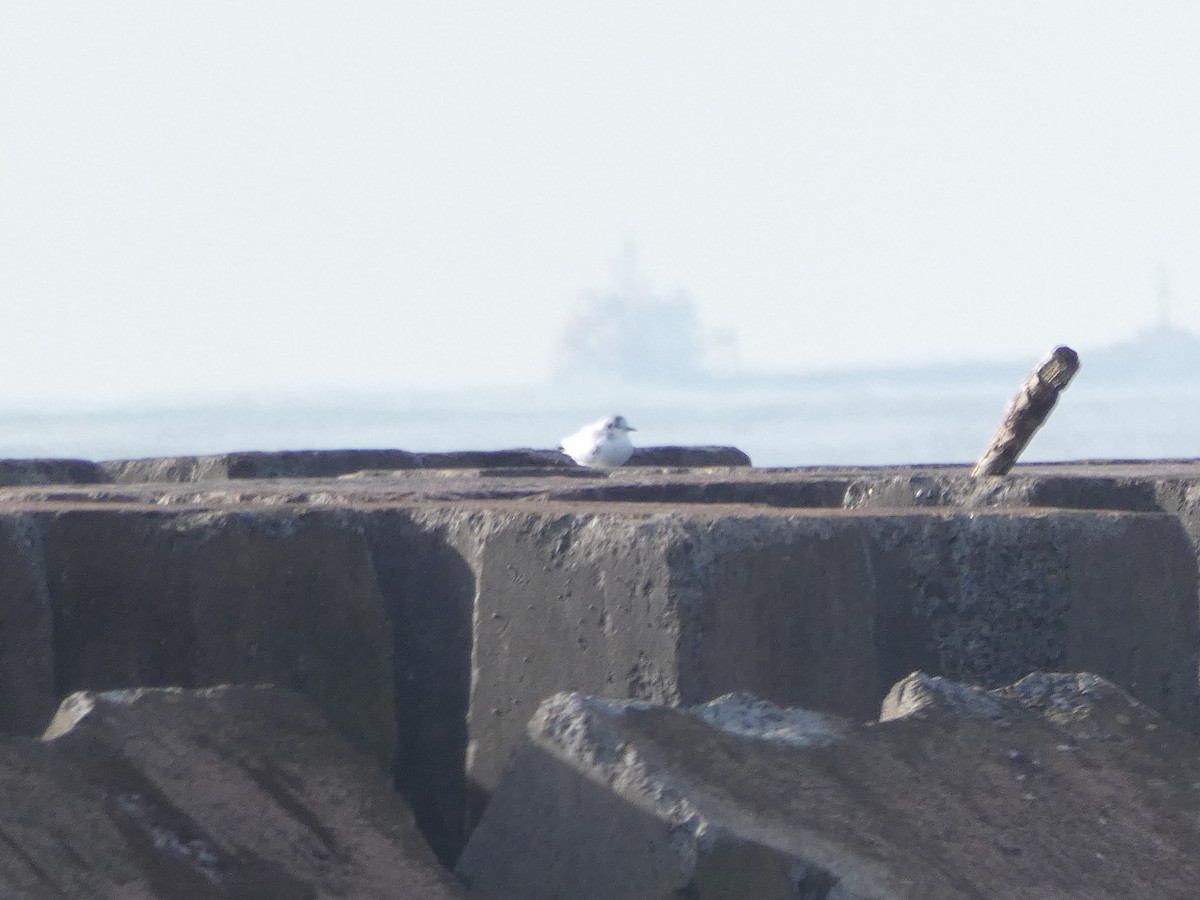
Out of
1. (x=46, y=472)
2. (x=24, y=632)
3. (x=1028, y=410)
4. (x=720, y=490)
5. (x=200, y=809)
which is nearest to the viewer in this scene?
(x=200, y=809)

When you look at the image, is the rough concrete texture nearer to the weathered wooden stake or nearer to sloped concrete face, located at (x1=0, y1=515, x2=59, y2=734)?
sloped concrete face, located at (x1=0, y1=515, x2=59, y2=734)

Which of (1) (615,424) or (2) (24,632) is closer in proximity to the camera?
(2) (24,632)

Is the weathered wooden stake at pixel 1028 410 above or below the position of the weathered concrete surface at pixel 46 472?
above

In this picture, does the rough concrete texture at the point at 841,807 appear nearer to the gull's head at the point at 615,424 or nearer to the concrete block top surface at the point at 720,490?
the concrete block top surface at the point at 720,490

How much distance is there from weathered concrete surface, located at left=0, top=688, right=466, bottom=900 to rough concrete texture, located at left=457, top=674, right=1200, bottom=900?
14 cm

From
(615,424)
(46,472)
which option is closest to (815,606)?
(46,472)

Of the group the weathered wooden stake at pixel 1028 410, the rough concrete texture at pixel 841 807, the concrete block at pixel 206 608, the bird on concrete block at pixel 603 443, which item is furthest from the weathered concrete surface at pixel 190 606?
the bird on concrete block at pixel 603 443

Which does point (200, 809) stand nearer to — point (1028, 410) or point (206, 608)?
point (206, 608)

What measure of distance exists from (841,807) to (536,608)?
561 millimetres

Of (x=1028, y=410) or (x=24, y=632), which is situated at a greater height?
(x=1028, y=410)

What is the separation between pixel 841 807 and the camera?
2.08m

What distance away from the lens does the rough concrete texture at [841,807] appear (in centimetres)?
194

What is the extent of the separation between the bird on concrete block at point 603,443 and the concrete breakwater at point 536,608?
646 cm

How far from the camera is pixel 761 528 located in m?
2.40
